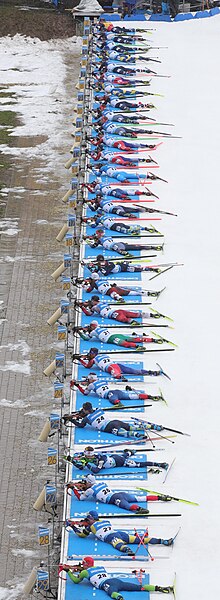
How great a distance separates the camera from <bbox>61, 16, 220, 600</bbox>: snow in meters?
26.7

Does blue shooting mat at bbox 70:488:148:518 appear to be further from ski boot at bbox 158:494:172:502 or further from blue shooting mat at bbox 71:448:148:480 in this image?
blue shooting mat at bbox 71:448:148:480

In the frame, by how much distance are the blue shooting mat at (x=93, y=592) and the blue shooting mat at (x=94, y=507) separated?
196 cm

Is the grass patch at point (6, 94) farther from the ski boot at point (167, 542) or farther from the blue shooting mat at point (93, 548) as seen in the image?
the ski boot at point (167, 542)

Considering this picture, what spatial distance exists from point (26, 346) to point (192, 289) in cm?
Answer: 524

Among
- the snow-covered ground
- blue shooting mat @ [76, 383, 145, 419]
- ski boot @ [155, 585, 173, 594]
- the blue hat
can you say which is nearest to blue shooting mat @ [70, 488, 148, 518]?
the blue hat

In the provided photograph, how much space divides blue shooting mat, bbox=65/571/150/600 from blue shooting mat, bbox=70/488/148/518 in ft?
6.44

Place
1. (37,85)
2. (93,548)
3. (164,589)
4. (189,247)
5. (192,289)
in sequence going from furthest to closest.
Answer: (37,85) → (189,247) → (192,289) → (93,548) → (164,589)

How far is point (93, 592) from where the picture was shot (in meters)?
25.5

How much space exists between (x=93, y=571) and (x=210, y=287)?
1256 cm

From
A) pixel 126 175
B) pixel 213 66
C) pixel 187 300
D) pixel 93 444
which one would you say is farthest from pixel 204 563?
pixel 213 66

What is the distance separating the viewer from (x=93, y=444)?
29.8m

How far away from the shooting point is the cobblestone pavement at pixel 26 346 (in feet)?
103

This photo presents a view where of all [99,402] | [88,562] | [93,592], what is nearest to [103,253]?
[99,402]

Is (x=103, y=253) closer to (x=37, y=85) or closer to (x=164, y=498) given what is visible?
(x=164, y=498)
